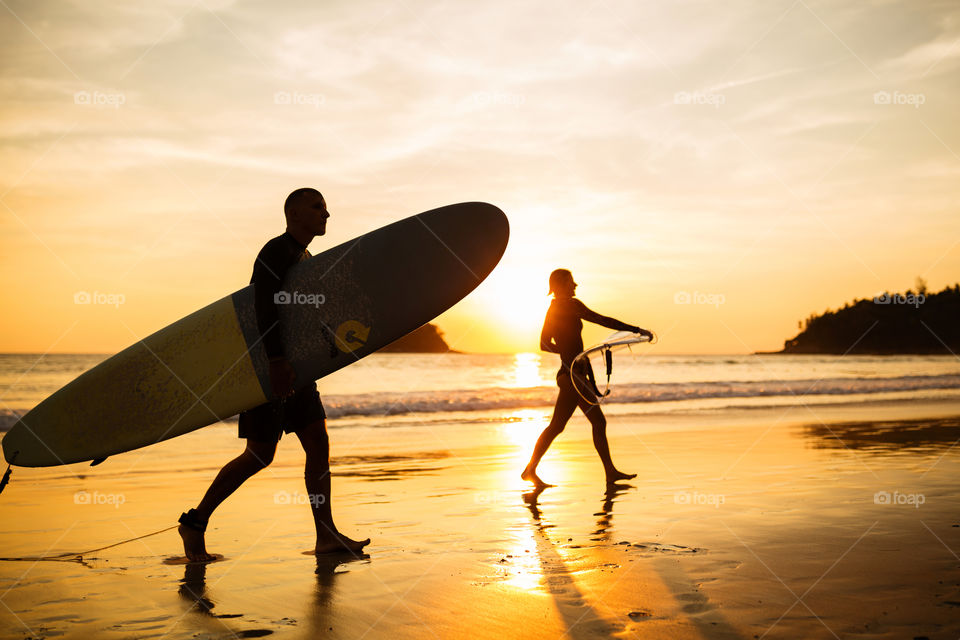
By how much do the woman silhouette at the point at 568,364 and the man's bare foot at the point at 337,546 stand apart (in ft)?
8.38

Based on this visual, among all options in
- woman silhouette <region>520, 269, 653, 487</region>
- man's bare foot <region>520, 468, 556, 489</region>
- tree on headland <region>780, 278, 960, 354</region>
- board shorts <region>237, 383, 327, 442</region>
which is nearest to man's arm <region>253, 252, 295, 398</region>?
board shorts <region>237, 383, 327, 442</region>

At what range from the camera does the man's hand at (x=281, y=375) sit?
3.47m

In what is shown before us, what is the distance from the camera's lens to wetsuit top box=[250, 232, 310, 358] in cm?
350

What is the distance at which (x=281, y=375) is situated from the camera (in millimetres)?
3482

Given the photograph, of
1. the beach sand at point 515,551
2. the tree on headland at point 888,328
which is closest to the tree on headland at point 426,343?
the tree on headland at point 888,328

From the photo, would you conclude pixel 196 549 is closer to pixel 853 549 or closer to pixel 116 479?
pixel 853 549

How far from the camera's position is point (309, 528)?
4445 millimetres

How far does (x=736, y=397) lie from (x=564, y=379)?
47.7 feet

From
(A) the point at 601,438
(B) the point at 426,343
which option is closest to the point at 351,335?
(A) the point at 601,438

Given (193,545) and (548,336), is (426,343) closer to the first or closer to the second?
(548,336)

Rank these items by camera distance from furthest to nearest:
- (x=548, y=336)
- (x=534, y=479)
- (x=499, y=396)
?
(x=499, y=396), (x=548, y=336), (x=534, y=479)

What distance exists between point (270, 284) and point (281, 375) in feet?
1.49

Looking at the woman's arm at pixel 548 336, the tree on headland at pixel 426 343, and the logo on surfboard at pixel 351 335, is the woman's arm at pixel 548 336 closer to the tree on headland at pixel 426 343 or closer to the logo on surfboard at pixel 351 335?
the logo on surfboard at pixel 351 335

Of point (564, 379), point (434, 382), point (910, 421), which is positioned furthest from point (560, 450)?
point (434, 382)
